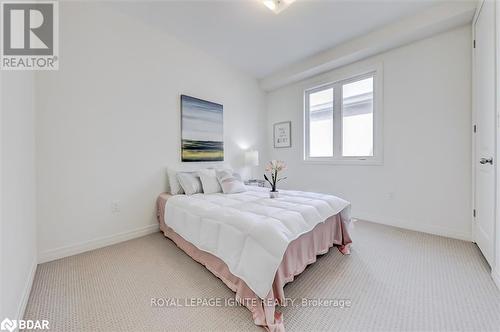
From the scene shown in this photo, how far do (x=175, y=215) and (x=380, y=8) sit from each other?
344cm

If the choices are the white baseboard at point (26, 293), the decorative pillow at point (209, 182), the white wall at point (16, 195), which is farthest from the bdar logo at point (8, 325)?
the decorative pillow at point (209, 182)

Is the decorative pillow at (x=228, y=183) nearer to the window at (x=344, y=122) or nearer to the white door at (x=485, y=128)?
the window at (x=344, y=122)

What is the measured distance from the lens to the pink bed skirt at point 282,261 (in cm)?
127

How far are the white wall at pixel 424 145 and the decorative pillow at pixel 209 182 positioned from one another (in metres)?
2.22

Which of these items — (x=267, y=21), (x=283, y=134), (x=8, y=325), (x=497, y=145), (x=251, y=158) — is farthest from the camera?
(x=283, y=134)

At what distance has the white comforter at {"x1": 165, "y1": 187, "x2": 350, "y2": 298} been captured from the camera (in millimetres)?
1348

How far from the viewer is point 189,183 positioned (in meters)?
2.85

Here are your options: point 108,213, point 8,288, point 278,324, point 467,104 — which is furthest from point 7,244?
point 467,104

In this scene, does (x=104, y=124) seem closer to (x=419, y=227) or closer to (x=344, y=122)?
(x=344, y=122)

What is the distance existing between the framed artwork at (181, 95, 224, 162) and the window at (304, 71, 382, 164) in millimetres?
1759

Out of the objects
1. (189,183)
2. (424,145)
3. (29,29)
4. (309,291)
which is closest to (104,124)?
(29,29)

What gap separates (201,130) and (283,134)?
6.11 feet

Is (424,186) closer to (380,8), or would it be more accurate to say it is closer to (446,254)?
(446,254)

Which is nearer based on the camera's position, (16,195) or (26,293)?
(16,195)
